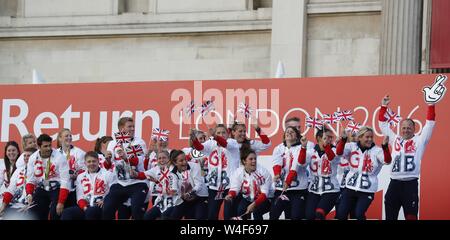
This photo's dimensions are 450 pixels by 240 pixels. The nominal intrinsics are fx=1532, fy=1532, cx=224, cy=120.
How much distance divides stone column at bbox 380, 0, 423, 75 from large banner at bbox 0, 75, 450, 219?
587 centimetres

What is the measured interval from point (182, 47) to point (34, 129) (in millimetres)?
7501

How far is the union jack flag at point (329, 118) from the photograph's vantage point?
18531 millimetres

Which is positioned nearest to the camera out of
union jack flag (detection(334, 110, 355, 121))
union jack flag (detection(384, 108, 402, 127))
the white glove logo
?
the white glove logo

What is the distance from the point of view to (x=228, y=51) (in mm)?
26562

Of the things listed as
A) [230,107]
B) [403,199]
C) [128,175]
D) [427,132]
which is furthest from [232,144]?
[427,132]

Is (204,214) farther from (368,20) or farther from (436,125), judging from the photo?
(368,20)

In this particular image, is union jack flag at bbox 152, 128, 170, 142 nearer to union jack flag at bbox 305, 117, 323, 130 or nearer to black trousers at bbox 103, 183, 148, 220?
black trousers at bbox 103, 183, 148, 220

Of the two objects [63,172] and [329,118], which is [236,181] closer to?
[329,118]

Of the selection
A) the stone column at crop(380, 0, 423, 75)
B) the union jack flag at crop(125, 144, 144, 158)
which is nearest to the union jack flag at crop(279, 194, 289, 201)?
the union jack flag at crop(125, 144, 144, 158)

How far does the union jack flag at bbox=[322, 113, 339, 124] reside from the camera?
1853 cm

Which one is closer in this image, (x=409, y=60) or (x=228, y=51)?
(x=409, y=60)

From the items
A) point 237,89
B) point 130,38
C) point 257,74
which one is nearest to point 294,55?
point 257,74

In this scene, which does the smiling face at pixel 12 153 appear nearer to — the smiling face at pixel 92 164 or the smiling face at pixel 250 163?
the smiling face at pixel 92 164

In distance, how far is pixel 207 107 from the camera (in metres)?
18.9
